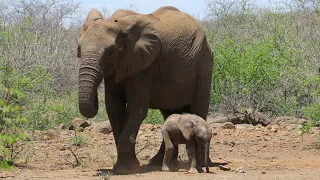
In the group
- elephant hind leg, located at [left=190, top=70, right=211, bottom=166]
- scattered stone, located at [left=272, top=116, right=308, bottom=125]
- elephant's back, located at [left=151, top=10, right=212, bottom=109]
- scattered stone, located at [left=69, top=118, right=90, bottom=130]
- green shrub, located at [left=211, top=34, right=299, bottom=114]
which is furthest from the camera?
green shrub, located at [left=211, top=34, right=299, bottom=114]

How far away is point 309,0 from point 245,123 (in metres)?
8.96

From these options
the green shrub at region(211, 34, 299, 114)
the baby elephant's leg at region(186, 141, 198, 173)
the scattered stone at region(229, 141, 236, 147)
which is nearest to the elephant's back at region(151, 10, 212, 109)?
the baby elephant's leg at region(186, 141, 198, 173)

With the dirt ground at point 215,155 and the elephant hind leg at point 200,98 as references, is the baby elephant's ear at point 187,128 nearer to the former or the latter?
the dirt ground at point 215,155

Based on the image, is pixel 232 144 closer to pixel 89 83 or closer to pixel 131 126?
pixel 131 126

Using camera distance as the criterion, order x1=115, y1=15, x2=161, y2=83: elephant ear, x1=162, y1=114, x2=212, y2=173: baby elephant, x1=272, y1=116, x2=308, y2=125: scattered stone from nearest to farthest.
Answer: x1=162, y1=114, x2=212, y2=173: baby elephant
x1=115, y1=15, x2=161, y2=83: elephant ear
x1=272, y1=116, x2=308, y2=125: scattered stone

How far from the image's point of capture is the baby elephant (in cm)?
830

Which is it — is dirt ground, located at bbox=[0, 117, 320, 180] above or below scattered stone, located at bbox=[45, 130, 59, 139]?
below

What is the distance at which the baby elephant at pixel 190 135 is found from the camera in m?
8.30

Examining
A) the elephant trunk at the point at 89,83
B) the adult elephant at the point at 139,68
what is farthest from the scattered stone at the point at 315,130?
the elephant trunk at the point at 89,83

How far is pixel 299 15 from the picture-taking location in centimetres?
2466

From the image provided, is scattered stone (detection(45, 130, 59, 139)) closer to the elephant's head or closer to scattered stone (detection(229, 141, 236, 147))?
scattered stone (detection(229, 141, 236, 147))

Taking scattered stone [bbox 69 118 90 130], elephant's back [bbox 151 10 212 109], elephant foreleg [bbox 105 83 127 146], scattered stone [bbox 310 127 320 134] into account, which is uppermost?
elephant's back [bbox 151 10 212 109]

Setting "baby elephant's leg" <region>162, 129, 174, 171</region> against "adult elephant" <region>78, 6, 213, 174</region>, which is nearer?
"adult elephant" <region>78, 6, 213, 174</region>

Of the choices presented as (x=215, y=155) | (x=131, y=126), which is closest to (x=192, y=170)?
(x=131, y=126)
